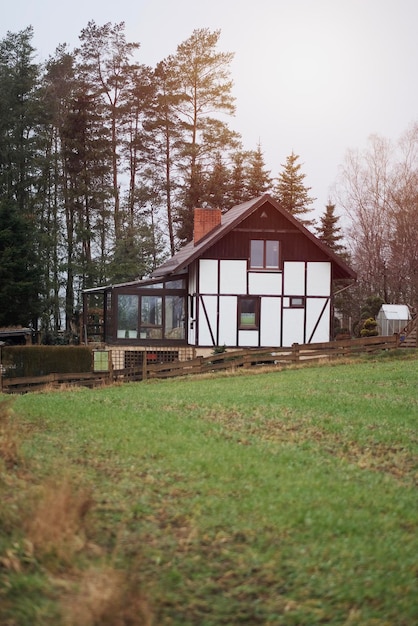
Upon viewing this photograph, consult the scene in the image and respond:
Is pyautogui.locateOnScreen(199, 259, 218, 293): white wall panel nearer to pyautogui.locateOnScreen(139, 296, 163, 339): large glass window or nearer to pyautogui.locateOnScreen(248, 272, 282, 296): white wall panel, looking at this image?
pyautogui.locateOnScreen(248, 272, 282, 296): white wall panel

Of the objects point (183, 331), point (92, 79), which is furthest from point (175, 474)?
point (92, 79)

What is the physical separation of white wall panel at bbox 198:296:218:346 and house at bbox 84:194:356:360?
0.04 m

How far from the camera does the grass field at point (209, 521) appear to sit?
4.91 metres

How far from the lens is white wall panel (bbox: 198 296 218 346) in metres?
29.1

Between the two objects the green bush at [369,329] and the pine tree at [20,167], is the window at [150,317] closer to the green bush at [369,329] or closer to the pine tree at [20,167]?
the green bush at [369,329]

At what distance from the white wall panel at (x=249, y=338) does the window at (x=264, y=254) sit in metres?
2.53

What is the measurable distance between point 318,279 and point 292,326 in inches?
83.2

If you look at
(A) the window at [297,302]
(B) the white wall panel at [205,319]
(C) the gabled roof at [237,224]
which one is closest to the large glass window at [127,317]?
(C) the gabled roof at [237,224]

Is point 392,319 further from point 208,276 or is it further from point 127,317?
point 127,317

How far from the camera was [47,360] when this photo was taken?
2666 centimetres

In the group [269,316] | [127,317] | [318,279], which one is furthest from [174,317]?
[318,279]

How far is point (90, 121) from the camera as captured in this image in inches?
1662

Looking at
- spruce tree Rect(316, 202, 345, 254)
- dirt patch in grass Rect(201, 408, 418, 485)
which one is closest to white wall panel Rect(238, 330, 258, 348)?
dirt patch in grass Rect(201, 408, 418, 485)

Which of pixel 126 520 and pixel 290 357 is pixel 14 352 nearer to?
pixel 290 357
